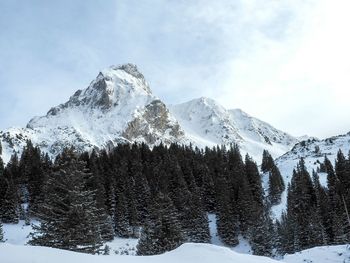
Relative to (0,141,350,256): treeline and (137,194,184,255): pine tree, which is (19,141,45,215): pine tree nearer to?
(0,141,350,256): treeline

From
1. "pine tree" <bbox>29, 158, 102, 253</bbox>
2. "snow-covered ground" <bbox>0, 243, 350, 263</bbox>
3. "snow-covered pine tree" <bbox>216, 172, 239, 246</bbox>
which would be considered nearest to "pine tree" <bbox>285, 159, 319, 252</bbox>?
"snow-covered pine tree" <bbox>216, 172, 239, 246</bbox>

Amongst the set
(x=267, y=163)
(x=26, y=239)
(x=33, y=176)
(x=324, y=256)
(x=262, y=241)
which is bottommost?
(x=324, y=256)

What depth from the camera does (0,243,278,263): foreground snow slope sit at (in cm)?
820

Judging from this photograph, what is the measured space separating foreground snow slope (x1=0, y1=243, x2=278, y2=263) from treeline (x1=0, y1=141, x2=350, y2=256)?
16472 mm

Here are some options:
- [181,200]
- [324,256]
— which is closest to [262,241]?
[181,200]

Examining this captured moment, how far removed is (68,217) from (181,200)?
47049mm

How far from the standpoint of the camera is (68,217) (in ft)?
77.0

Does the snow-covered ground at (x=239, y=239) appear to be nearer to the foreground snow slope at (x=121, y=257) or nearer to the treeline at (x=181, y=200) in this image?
the treeline at (x=181, y=200)

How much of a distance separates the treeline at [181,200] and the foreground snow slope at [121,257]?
16.5 meters

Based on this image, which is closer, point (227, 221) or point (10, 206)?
point (10, 206)

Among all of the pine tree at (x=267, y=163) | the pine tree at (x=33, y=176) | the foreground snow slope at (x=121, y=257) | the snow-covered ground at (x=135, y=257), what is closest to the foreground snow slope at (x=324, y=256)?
the snow-covered ground at (x=135, y=257)

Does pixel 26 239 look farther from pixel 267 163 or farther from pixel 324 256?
pixel 267 163

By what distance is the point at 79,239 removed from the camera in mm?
23281

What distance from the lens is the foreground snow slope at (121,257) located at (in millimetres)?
8195
